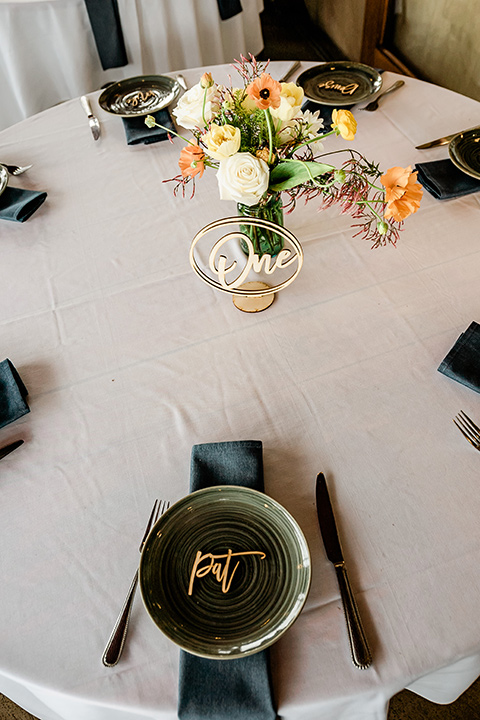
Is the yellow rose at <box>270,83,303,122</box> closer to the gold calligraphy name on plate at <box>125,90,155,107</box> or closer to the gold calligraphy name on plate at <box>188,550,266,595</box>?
the gold calligraphy name on plate at <box>188,550,266,595</box>

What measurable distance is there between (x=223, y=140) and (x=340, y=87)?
2.56 ft

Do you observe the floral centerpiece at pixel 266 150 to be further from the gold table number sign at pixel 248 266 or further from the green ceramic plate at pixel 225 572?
the green ceramic plate at pixel 225 572

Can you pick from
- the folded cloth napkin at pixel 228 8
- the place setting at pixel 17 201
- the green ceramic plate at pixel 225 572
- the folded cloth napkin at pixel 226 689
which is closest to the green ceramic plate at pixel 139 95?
the place setting at pixel 17 201

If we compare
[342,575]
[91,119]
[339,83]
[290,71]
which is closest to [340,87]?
[339,83]

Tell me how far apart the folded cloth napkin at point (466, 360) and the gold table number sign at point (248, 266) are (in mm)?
292

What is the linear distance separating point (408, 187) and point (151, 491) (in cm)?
57

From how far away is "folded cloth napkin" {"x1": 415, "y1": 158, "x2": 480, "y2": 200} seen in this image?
112 cm

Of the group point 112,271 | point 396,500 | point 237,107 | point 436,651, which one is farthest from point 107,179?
point 436,651

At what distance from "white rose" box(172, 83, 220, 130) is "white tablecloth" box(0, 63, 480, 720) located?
0.29m

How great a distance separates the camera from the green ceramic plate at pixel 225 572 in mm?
627

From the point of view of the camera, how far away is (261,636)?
2.03 feet

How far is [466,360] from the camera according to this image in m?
0.86

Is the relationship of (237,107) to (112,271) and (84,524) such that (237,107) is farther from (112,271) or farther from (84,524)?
(84,524)

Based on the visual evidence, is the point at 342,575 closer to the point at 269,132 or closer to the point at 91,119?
the point at 269,132
